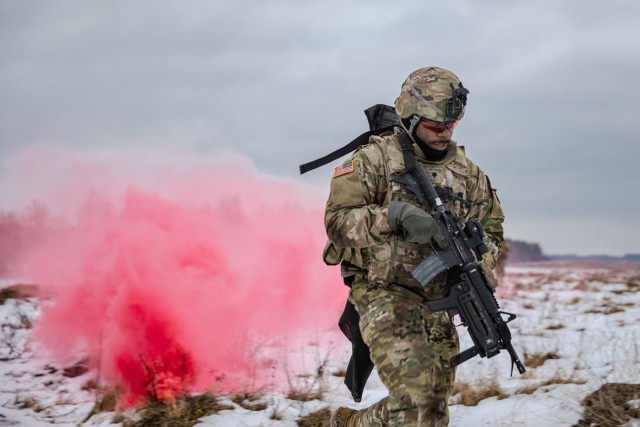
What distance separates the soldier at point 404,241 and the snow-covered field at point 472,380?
51.2 inches

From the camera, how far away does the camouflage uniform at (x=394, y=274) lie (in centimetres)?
300

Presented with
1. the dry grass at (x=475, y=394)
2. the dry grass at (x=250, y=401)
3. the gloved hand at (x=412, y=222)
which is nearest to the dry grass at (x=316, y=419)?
the dry grass at (x=250, y=401)

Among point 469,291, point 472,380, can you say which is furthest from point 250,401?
point 469,291

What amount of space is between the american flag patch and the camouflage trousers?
0.62m

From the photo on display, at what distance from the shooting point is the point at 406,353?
3.03m

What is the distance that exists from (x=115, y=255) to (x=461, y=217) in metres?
6.15

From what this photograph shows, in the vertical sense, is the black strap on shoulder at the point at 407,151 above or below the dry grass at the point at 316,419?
above

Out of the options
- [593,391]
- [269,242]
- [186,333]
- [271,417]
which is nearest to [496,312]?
[593,391]

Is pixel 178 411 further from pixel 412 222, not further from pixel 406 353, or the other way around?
pixel 412 222

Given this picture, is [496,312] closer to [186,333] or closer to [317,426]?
[317,426]

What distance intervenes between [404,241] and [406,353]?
596 millimetres

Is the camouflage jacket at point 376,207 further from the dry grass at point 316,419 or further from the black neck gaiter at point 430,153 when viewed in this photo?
the dry grass at point 316,419

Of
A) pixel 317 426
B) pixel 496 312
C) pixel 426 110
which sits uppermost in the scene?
pixel 426 110

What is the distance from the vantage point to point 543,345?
6852 millimetres
